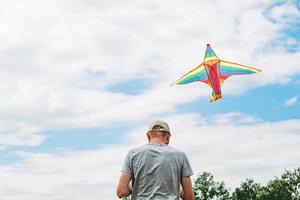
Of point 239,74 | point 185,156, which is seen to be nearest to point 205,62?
point 239,74

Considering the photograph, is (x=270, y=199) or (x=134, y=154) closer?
(x=134, y=154)

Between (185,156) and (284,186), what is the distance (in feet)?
235

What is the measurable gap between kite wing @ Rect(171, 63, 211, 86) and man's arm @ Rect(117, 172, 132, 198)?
8649 mm

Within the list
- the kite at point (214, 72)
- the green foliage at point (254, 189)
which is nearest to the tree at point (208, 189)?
the green foliage at point (254, 189)

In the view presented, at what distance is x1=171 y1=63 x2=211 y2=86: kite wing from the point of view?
13.6 metres

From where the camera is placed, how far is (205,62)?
14352mm

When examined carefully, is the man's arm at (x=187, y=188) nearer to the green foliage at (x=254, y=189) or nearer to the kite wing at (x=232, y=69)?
the kite wing at (x=232, y=69)

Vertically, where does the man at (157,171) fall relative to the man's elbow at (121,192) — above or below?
above

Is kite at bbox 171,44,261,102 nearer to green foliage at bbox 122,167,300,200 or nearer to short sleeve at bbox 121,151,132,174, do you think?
short sleeve at bbox 121,151,132,174

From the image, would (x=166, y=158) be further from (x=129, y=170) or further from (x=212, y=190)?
(x=212, y=190)

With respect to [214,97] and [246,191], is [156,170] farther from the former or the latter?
[246,191]

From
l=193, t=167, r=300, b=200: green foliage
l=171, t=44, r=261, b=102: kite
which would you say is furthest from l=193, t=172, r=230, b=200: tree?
l=171, t=44, r=261, b=102: kite

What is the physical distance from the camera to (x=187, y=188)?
184 inches

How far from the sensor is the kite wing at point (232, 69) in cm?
1378
